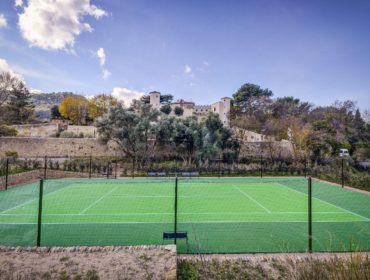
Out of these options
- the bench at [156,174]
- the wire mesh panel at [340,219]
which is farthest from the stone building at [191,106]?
the wire mesh panel at [340,219]

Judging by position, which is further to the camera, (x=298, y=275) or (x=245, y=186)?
(x=245, y=186)

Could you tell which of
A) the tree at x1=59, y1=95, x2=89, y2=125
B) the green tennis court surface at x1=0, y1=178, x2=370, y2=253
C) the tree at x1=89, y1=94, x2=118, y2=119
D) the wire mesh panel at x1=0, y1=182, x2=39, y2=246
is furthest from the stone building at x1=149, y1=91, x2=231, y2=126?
the wire mesh panel at x1=0, y1=182, x2=39, y2=246

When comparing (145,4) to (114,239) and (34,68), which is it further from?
(114,239)

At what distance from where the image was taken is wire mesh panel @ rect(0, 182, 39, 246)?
20.0ft

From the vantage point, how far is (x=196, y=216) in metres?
8.29

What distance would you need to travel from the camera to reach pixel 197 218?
26.4 feet

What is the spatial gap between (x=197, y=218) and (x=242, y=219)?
1.43 m

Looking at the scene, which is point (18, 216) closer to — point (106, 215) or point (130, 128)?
point (106, 215)

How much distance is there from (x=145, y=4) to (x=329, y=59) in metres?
15.4

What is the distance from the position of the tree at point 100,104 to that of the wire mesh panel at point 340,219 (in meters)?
41.8

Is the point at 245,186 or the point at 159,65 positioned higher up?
the point at 159,65

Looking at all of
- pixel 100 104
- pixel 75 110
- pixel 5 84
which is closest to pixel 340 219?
pixel 100 104

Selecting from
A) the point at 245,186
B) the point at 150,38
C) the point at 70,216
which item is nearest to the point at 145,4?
the point at 150,38

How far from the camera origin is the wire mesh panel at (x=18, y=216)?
608cm
